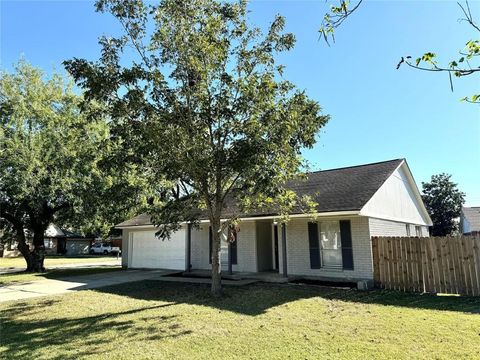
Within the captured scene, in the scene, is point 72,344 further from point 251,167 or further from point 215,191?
point 215,191

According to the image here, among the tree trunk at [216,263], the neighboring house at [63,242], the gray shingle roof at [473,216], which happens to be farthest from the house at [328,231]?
the neighboring house at [63,242]

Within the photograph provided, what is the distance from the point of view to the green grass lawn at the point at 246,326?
241 inches

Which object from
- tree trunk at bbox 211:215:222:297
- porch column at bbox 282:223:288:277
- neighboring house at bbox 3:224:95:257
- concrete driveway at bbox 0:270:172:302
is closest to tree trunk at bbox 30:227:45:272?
concrete driveway at bbox 0:270:172:302

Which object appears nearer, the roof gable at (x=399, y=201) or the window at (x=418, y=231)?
the roof gable at (x=399, y=201)

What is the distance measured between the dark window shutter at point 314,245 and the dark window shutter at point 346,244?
1091 mm

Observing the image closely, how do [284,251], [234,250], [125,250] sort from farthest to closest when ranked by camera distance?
[125,250] → [234,250] → [284,251]

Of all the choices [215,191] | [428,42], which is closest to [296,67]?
[215,191]

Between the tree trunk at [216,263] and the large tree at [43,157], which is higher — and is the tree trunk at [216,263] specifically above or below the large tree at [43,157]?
below

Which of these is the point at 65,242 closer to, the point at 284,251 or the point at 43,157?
the point at 43,157

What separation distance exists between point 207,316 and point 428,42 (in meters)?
7.37

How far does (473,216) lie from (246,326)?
1435 inches

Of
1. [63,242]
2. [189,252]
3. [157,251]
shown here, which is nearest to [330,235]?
[189,252]

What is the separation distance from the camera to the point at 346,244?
13.7 metres

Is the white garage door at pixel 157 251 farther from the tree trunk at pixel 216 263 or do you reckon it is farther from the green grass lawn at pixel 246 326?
the tree trunk at pixel 216 263
